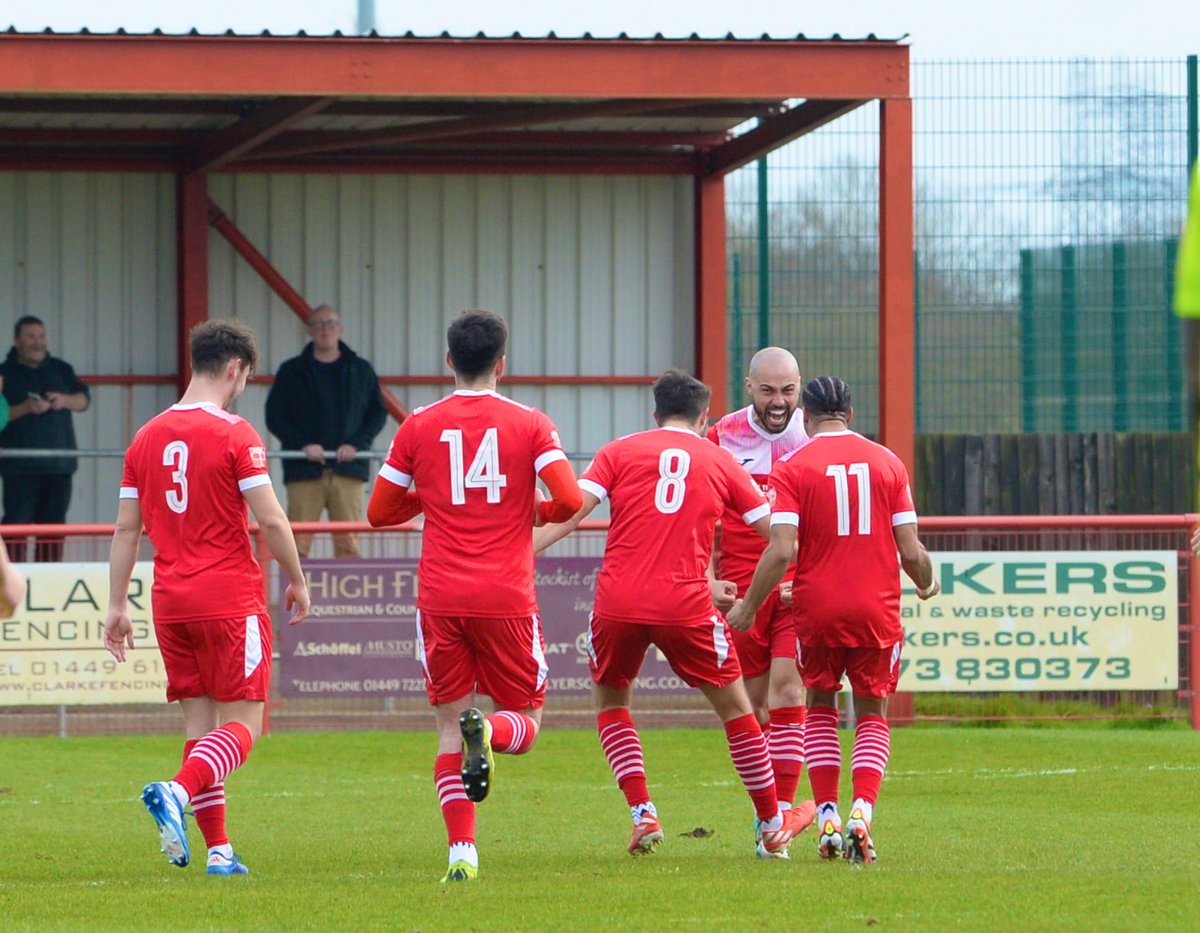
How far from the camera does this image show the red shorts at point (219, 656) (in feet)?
23.0

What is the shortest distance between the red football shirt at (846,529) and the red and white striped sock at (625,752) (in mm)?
832

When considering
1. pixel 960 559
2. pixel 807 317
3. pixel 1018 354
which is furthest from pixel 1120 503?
pixel 960 559

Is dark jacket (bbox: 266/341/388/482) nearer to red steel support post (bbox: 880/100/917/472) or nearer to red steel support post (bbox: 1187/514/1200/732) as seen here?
red steel support post (bbox: 880/100/917/472)

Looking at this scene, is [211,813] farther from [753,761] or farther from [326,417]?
[326,417]

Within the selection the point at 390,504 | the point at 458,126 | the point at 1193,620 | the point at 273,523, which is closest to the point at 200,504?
the point at 273,523

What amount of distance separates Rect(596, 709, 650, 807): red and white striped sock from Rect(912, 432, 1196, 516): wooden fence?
9.58m

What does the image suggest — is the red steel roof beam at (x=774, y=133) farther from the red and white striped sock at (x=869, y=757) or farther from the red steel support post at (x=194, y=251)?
the red and white striped sock at (x=869, y=757)

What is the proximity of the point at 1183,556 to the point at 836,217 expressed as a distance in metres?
5.07

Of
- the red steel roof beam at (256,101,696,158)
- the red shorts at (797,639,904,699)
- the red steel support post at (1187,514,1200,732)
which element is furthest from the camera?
the red steel roof beam at (256,101,696,158)

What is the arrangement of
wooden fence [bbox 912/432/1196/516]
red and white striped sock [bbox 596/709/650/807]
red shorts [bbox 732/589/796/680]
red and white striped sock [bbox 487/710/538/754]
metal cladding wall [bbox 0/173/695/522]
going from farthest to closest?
metal cladding wall [bbox 0/173/695/522]
wooden fence [bbox 912/432/1196/516]
red shorts [bbox 732/589/796/680]
red and white striped sock [bbox 596/709/650/807]
red and white striped sock [bbox 487/710/538/754]

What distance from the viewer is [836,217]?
17.1 m

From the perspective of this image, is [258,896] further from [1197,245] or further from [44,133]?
[44,133]

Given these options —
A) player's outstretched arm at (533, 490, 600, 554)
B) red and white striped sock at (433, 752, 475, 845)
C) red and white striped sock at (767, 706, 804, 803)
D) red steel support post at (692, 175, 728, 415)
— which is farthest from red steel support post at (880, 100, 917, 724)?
red and white striped sock at (433, 752, 475, 845)

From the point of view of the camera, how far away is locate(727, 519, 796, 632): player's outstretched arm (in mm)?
7223
